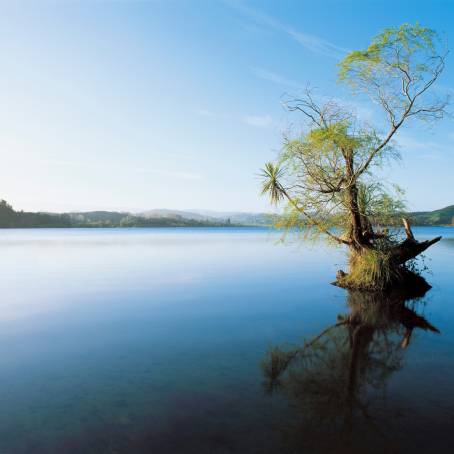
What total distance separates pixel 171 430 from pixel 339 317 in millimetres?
11288

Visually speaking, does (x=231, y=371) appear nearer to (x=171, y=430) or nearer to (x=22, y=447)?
(x=171, y=430)

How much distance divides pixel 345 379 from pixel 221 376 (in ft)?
10.8

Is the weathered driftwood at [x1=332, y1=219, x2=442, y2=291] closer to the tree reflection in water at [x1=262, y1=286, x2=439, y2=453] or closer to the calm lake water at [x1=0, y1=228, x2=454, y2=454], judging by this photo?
the calm lake water at [x1=0, y1=228, x2=454, y2=454]

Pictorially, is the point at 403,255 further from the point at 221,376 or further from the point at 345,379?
the point at 221,376

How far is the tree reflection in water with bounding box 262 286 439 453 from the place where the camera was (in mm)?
7031

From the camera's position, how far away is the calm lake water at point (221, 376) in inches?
277

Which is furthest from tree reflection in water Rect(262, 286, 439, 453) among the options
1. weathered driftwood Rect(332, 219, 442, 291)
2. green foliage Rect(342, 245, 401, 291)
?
weathered driftwood Rect(332, 219, 442, 291)

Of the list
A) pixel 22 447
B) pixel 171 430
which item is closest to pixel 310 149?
pixel 171 430

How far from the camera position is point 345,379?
977 cm

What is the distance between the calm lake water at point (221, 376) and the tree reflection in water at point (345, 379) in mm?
41

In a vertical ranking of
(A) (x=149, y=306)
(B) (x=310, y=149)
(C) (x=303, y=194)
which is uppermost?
(B) (x=310, y=149)

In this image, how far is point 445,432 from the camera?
23.2 feet

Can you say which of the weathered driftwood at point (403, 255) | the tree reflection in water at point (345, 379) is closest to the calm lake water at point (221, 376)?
the tree reflection in water at point (345, 379)

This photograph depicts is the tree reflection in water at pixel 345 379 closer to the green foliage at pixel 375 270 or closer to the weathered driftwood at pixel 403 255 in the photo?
the green foliage at pixel 375 270
